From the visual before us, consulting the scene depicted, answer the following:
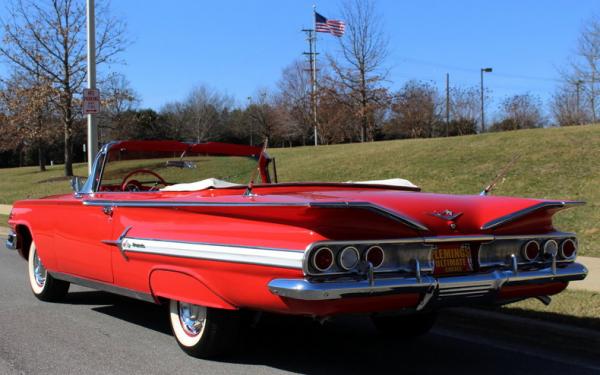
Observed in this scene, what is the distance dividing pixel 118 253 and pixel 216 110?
5457cm

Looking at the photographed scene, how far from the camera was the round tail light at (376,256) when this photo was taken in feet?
12.0

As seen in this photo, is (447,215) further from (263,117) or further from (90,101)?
(263,117)

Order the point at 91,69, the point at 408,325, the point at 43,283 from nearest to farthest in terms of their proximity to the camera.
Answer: the point at 408,325, the point at 43,283, the point at 91,69

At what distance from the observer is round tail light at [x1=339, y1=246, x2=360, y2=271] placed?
11.7ft

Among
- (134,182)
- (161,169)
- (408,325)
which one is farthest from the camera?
(161,169)

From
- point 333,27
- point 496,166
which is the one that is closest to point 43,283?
point 496,166

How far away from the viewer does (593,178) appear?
1235 cm

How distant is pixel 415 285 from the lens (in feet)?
11.9

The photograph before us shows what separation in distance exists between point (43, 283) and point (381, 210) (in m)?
4.61

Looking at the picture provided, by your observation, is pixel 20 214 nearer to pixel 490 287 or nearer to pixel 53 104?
pixel 490 287

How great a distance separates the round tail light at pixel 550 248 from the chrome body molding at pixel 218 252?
188 cm

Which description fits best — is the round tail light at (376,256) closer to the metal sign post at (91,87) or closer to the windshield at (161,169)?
the windshield at (161,169)

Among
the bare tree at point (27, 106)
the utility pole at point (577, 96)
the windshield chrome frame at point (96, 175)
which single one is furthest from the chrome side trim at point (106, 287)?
the utility pole at point (577, 96)

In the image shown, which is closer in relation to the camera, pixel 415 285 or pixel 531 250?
pixel 415 285
